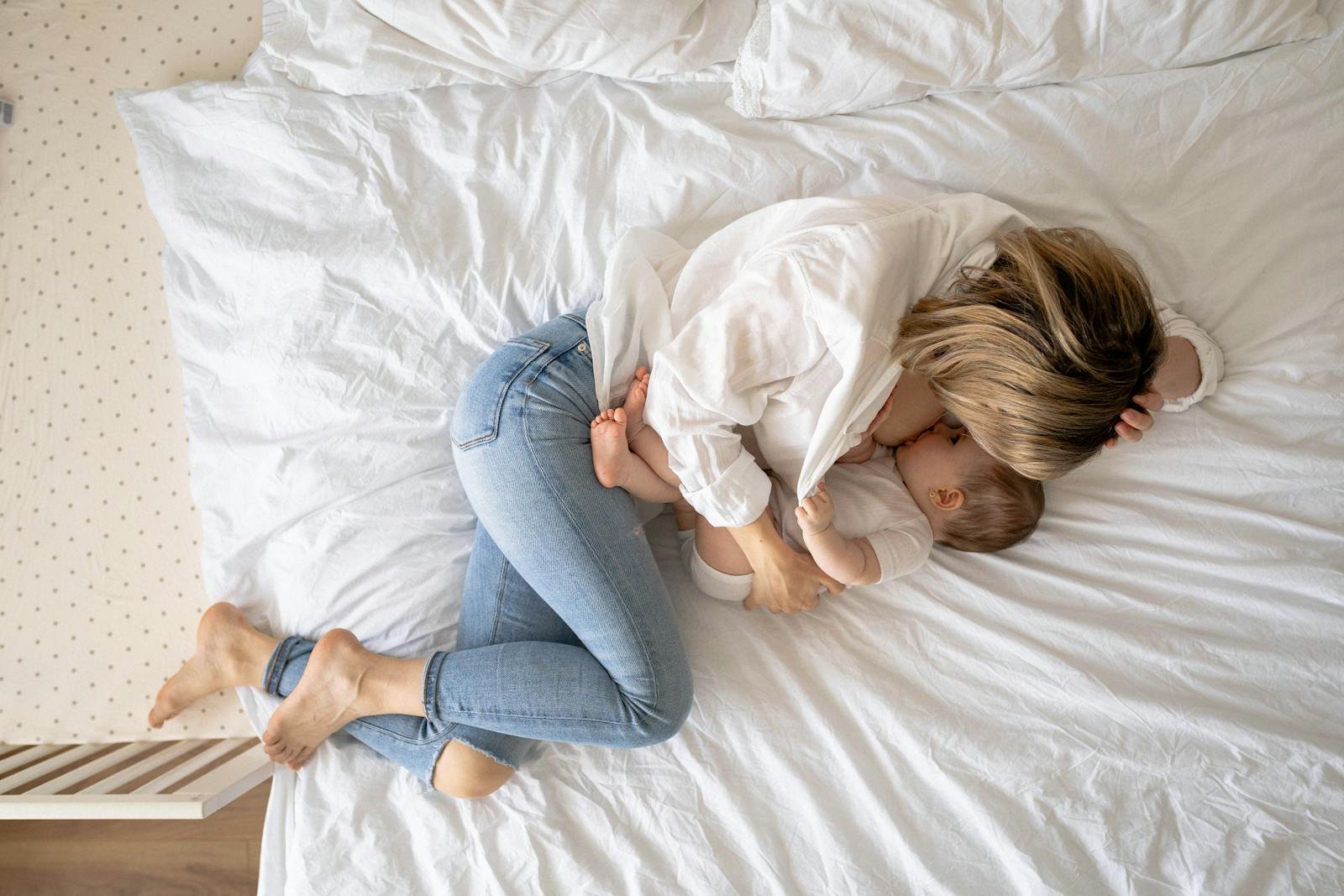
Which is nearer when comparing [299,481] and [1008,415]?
[1008,415]

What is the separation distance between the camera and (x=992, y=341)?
0.98 metres

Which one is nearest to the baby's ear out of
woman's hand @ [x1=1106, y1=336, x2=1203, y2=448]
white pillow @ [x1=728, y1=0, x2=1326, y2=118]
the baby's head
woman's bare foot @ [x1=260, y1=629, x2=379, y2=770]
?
the baby's head

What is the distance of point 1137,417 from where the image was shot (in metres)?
1.06

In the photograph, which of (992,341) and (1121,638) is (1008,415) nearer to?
(992,341)

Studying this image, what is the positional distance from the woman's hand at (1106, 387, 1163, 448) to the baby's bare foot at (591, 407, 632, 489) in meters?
0.64

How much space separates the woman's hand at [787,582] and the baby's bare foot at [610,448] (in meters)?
0.26

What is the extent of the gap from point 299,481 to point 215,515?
17 cm

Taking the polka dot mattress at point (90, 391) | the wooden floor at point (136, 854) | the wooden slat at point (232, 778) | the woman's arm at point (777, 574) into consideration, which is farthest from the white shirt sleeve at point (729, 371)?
the wooden floor at point (136, 854)

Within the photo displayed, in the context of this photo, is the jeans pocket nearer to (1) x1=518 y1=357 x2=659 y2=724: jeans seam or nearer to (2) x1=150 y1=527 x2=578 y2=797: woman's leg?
(1) x1=518 y1=357 x2=659 y2=724: jeans seam

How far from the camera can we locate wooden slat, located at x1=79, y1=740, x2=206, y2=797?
4.05 feet

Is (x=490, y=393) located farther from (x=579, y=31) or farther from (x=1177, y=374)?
(x=1177, y=374)

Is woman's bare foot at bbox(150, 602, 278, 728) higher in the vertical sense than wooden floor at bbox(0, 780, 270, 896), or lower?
higher

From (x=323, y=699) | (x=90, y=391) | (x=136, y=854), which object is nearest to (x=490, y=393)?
(x=323, y=699)

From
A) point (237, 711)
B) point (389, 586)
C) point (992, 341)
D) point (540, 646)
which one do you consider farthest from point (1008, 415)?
point (237, 711)
